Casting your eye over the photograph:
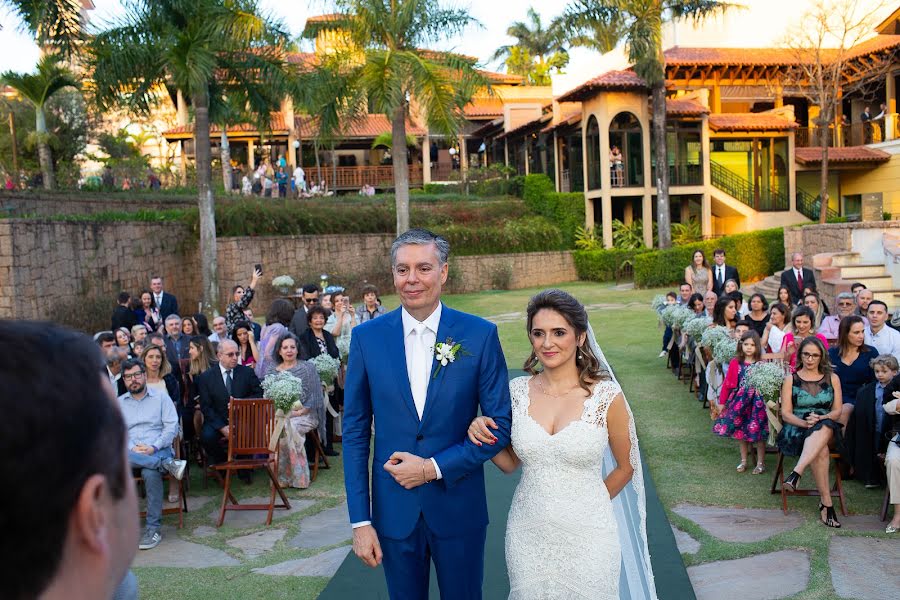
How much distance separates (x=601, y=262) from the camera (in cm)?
3072

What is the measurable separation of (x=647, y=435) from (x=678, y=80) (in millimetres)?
29125

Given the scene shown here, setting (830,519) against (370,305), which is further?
(370,305)

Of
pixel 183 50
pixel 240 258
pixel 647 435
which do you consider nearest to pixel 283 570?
pixel 647 435

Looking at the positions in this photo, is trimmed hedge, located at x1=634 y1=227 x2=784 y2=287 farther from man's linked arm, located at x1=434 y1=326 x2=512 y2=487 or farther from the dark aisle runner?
man's linked arm, located at x1=434 y1=326 x2=512 y2=487

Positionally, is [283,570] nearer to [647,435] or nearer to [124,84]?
[647,435]

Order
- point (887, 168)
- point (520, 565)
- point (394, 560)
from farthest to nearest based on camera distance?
point (887, 168)
point (520, 565)
point (394, 560)

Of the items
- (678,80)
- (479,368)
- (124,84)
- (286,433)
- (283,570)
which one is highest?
(678,80)

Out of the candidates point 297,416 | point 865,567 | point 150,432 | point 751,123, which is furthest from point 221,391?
point 751,123

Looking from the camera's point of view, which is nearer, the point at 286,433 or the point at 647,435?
the point at 286,433

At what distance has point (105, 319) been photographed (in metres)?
18.8

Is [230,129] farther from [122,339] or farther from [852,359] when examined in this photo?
[852,359]

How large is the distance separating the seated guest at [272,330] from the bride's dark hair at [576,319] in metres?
5.71

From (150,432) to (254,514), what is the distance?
3.89ft

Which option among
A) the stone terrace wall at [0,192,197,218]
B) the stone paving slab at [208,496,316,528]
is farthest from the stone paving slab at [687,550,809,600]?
the stone terrace wall at [0,192,197,218]
